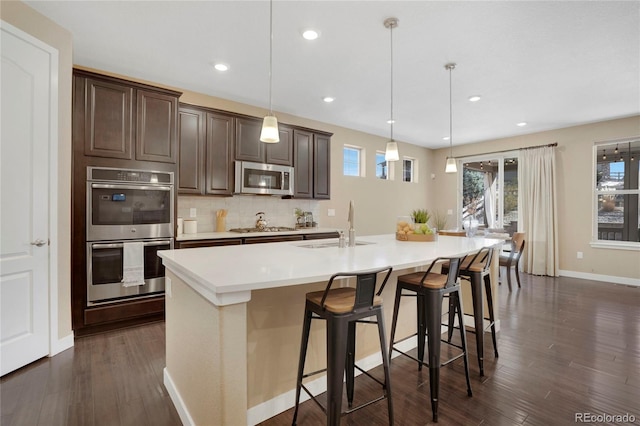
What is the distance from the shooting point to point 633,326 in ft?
10.8

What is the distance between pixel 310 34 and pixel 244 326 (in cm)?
244

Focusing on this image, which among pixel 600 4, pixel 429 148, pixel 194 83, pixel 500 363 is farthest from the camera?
pixel 429 148

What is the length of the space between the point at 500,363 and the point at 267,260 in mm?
2096

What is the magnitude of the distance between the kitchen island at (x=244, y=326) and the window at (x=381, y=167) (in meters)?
4.32

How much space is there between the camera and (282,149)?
4.49 metres

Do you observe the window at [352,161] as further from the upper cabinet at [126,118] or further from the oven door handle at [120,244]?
the oven door handle at [120,244]

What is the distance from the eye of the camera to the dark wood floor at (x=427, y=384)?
184 centimetres

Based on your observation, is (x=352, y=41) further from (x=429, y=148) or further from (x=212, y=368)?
(x=429, y=148)

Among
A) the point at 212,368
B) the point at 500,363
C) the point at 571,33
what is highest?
→ the point at 571,33

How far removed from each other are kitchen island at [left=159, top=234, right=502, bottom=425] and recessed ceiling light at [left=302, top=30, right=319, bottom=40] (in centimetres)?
186

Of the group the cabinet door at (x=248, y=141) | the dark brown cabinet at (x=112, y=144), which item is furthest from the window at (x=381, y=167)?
the dark brown cabinet at (x=112, y=144)

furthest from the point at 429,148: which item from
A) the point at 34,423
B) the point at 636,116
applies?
the point at 34,423

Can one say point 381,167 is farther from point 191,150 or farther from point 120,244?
point 120,244

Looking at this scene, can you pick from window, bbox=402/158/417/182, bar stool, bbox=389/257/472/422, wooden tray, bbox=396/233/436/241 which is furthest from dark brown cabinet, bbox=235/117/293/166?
window, bbox=402/158/417/182
